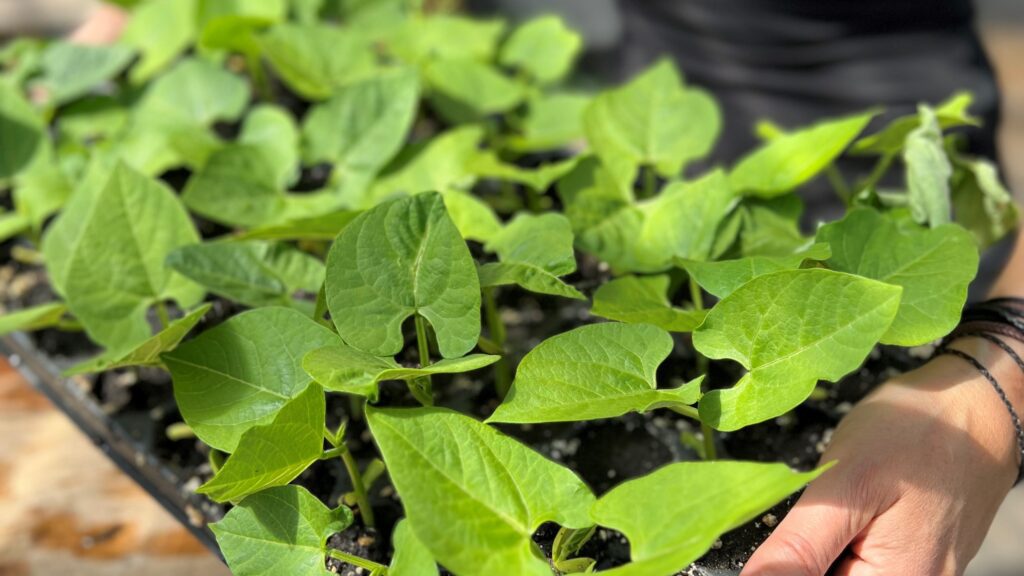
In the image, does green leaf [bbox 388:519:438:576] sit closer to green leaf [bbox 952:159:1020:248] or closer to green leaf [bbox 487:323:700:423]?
green leaf [bbox 487:323:700:423]

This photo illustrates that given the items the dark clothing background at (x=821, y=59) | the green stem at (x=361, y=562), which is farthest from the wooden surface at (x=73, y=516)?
the dark clothing background at (x=821, y=59)

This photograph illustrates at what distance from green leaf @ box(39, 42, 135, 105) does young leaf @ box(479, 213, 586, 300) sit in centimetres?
47

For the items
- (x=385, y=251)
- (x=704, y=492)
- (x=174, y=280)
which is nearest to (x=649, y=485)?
(x=704, y=492)

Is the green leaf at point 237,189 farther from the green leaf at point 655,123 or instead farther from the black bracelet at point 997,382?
the black bracelet at point 997,382

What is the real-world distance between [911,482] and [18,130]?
66 centimetres

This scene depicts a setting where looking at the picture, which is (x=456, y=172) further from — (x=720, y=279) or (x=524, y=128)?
(x=720, y=279)

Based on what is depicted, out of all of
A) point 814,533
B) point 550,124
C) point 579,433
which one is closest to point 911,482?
point 814,533

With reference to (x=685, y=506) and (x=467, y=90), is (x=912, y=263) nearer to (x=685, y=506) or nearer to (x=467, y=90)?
(x=685, y=506)

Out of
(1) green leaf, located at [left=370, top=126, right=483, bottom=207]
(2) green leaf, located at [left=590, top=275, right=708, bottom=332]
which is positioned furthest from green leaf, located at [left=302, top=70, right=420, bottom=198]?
(2) green leaf, located at [left=590, top=275, right=708, bottom=332]

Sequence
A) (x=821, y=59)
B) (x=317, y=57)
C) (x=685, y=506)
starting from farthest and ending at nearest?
(x=821, y=59) → (x=317, y=57) → (x=685, y=506)

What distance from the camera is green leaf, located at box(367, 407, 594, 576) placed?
30 centimetres

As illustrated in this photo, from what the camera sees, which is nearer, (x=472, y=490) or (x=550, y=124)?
(x=472, y=490)

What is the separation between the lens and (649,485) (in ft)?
1.03

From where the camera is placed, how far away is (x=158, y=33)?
796 mm
